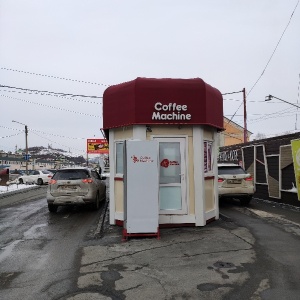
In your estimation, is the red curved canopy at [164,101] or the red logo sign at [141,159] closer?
the red logo sign at [141,159]

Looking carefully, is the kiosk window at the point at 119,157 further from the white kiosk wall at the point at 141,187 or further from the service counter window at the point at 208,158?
the service counter window at the point at 208,158

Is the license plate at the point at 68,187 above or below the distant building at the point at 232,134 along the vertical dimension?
below

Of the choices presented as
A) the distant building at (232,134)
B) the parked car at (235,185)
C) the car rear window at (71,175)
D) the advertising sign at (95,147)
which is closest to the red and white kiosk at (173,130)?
the car rear window at (71,175)

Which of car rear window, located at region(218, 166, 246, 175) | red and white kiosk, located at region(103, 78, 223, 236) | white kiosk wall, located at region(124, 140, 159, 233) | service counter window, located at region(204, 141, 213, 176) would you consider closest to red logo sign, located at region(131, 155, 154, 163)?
white kiosk wall, located at region(124, 140, 159, 233)

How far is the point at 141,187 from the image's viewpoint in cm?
817

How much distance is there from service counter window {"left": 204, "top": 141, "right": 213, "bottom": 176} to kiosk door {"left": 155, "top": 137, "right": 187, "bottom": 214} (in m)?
0.81

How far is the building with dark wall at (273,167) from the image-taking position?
14070 mm

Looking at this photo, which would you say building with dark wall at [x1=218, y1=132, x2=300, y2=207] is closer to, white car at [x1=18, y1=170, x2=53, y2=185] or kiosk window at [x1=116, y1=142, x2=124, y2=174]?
kiosk window at [x1=116, y1=142, x2=124, y2=174]

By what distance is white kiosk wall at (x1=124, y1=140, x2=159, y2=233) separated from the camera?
26.6 feet

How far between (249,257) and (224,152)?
18.2 meters

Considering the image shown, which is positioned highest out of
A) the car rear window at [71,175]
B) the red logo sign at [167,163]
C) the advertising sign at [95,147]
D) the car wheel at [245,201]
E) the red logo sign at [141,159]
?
the advertising sign at [95,147]

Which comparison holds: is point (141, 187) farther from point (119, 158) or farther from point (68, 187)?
point (68, 187)

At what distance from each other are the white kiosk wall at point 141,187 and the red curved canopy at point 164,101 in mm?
1038

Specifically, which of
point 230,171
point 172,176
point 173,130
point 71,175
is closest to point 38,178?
point 71,175
